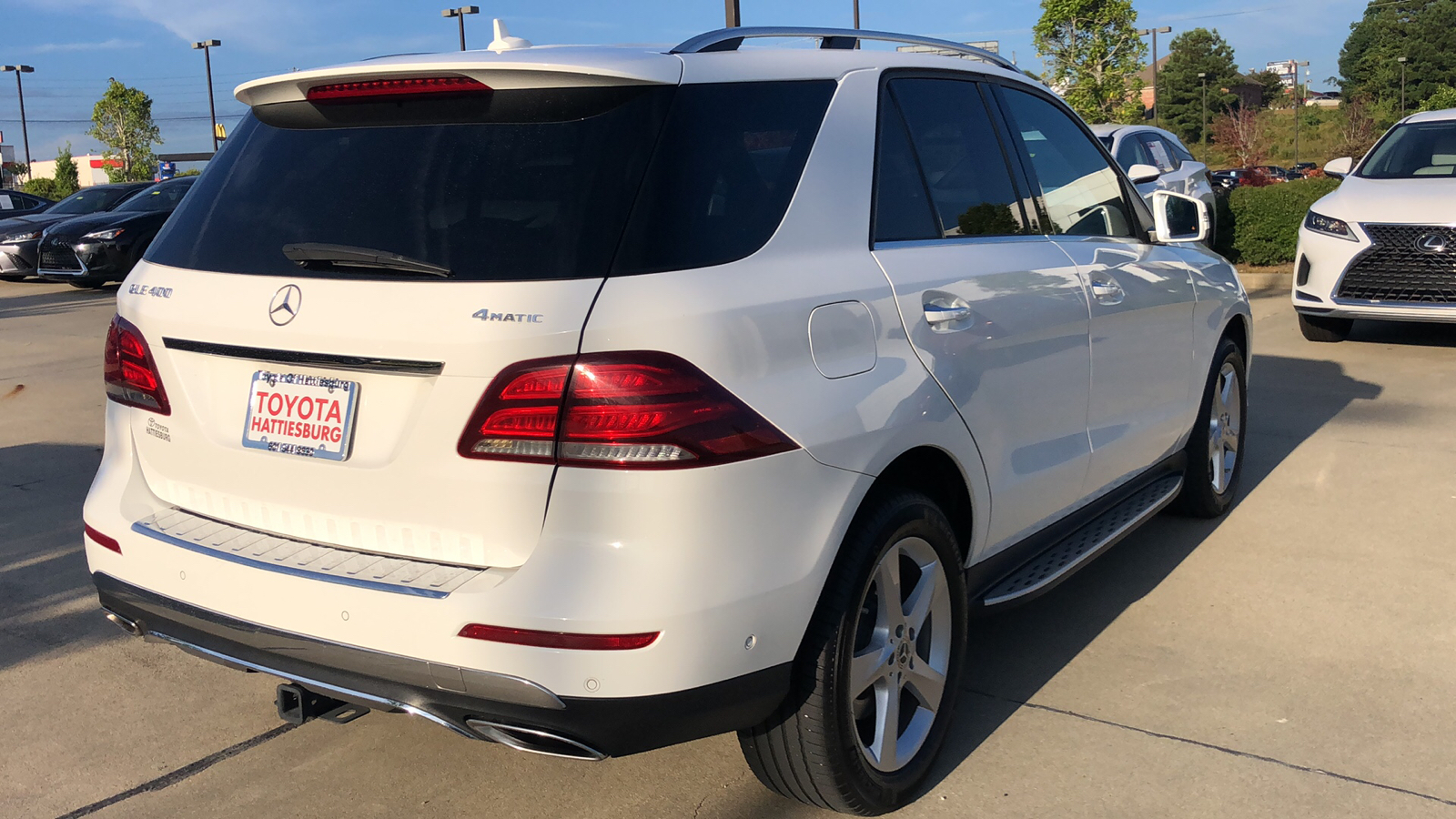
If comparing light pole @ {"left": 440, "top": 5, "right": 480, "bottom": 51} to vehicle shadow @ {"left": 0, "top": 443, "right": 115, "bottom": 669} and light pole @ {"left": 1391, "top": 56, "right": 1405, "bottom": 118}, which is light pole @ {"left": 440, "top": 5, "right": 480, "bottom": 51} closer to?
vehicle shadow @ {"left": 0, "top": 443, "right": 115, "bottom": 669}

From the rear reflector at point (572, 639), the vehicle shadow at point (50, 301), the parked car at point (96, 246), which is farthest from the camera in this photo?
the parked car at point (96, 246)

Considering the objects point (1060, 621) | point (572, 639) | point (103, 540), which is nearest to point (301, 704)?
point (103, 540)

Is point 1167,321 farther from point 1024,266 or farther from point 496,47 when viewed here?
point 496,47

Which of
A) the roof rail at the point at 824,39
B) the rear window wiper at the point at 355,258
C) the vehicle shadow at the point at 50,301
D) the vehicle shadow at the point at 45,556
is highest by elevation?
the roof rail at the point at 824,39

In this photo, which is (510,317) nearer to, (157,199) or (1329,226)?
(1329,226)

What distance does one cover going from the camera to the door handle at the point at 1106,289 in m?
3.88

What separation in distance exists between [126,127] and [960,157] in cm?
6390

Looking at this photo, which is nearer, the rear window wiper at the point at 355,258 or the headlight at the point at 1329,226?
the rear window wiper at the point at 355,258

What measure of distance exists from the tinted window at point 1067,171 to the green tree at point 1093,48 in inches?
1145

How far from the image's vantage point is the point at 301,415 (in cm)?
256

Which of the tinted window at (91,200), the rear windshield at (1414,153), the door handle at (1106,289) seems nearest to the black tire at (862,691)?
the door handle at (1106,289)

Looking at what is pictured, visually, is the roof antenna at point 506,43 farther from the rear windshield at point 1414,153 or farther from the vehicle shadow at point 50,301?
the vehicle shadow at point 50,301

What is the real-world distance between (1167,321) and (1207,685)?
4.61ft

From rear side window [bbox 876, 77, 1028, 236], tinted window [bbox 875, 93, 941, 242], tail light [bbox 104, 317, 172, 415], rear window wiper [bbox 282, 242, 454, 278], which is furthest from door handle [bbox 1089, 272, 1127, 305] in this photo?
tail light [bbox 104, 317, 172, 415]
